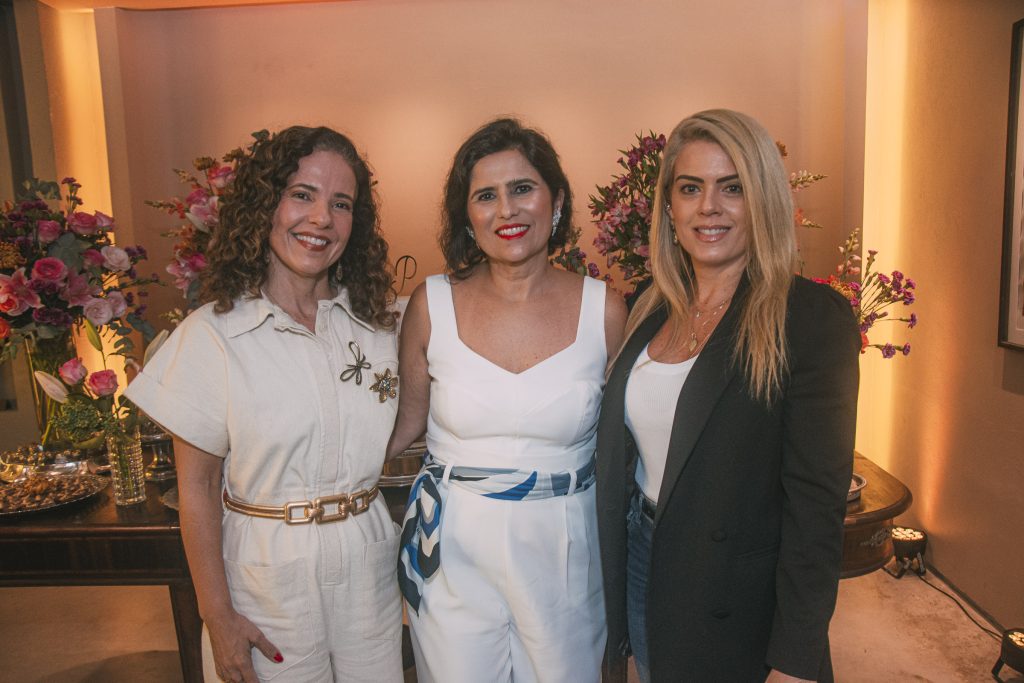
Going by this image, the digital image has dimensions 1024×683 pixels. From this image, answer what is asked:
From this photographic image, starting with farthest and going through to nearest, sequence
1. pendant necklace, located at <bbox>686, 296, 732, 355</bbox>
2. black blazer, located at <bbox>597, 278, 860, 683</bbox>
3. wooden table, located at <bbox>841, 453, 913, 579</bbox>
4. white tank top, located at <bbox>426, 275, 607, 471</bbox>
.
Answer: wooden table, located at <bbox>841, 453, 913, 579</bbox> < white tank top, located at <bbox>426, 275, 607, 471</bbox> < pendant necklace, located at <bbox>686, 296, 732, 355</bbox> < black blazer, located at <bbox>597, 278, 860, 683</bbox>

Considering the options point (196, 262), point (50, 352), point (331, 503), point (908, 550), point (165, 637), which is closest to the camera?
point (331, 503)

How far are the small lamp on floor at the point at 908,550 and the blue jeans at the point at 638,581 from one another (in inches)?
96.1

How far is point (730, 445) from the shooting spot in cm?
134

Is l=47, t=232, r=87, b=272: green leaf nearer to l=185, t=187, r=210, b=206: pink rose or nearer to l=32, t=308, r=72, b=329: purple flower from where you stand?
l=32, t=308, r=72, b=329: purple flower

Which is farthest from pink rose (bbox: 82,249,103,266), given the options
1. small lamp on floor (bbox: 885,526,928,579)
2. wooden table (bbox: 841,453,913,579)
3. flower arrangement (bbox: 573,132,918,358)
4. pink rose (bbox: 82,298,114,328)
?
small lamp on floor (bbox: 885,526,928,579)

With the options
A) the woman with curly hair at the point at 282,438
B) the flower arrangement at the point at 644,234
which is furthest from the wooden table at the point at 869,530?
the woman with curly hair at the point at 282,438

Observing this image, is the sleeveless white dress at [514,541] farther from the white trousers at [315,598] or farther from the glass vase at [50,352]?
the glass vase at [50,352]

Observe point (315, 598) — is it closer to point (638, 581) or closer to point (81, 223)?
point (638, 581)

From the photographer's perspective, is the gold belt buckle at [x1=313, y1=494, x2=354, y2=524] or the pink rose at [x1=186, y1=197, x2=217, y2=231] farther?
the pink rose at [x1=186, y1=197, x2=217, y2=231]

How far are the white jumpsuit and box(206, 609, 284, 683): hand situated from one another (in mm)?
25

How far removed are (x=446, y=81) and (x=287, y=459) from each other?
11.5ft

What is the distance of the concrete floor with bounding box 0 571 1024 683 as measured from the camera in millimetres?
2766

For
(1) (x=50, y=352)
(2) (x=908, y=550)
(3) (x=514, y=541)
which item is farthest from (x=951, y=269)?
(1) (x=50, y=352)

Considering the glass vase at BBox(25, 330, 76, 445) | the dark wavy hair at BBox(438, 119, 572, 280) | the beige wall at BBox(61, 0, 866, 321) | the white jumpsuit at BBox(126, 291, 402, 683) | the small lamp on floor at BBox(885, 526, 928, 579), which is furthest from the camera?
the beige wall at BBox(61, 0, 866, 321)
